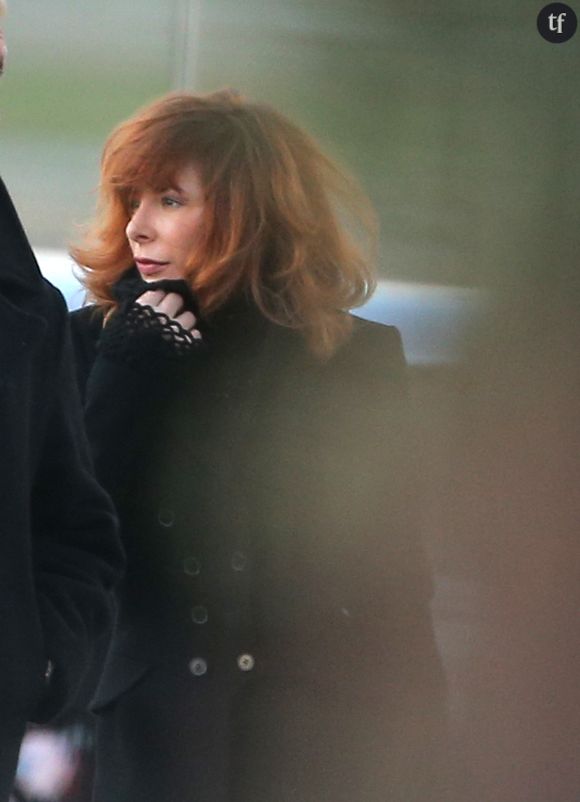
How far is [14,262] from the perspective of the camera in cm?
129

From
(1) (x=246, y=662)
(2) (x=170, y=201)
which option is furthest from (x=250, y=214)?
(1) (x=246, y=662)

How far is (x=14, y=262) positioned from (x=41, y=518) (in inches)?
10.0

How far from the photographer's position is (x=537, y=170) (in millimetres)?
1885

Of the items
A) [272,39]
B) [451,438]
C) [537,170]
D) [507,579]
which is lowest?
[507,579]

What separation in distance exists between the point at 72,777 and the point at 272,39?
0.98 m

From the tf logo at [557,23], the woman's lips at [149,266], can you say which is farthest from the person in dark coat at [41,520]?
the tf logo at [557,23]

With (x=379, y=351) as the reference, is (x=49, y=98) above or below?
above

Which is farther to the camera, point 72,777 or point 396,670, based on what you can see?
point 396,670

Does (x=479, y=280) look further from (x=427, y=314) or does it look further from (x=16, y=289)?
(x=16, y=289)

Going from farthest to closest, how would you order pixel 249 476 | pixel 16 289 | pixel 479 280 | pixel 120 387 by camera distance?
pixel 479 280 → pixel 249 476 → pixel 120 387 → pixel 16 289

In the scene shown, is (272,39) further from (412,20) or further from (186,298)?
(186,298)

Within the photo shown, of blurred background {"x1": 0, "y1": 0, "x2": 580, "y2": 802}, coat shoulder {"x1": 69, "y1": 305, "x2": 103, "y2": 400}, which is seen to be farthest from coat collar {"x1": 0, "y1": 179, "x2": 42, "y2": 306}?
blurred background {"x1": 0, "y1": 0, "x2": 580, "y2": 802}

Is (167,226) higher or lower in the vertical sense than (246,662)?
higher

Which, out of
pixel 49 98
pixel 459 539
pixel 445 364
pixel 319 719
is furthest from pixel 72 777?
pixel 49 98
